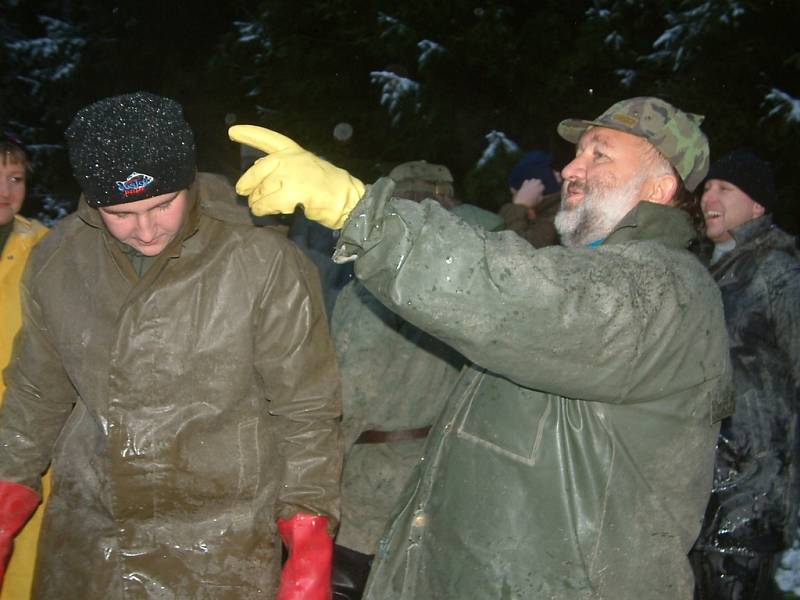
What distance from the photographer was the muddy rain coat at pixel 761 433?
3.67m

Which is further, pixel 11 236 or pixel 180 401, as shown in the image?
pixel 11 236

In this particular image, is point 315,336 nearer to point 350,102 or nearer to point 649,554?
point 649,554

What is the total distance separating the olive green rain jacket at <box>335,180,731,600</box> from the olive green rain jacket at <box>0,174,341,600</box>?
401 millimetres

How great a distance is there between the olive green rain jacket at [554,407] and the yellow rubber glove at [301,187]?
117mm

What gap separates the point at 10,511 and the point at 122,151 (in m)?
Answer: 1.18

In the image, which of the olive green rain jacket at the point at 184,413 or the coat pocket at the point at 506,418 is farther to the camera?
the olive green rain jacket at the point at 184,413

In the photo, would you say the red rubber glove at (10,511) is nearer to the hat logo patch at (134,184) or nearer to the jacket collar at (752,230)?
the hat logo patch at (134,184)

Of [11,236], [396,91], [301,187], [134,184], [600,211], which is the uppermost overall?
[301,187]

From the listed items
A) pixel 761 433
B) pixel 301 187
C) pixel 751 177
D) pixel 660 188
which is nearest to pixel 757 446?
pixel 761 433

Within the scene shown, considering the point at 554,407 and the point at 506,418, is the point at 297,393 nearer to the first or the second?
the point at 506,418

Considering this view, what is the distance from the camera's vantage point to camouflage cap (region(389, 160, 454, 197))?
4.00m

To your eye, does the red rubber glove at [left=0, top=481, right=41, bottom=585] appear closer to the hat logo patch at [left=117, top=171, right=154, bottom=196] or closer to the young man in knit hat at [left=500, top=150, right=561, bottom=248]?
the hat logo patch at [left=117, top=171, right=154, bottom=196]

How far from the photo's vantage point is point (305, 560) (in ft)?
7.70

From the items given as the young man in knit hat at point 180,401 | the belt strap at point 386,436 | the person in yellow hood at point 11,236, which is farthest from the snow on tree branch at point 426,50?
the young man in knit hat at point 180,401
